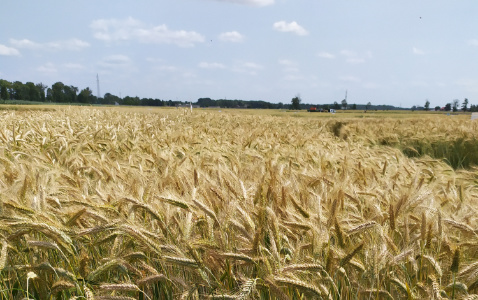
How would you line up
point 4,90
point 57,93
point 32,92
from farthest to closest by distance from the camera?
point 57,93
point 32,92
point 4,90

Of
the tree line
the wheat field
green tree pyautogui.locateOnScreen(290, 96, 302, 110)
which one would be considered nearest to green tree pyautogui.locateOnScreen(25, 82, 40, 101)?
the tree line

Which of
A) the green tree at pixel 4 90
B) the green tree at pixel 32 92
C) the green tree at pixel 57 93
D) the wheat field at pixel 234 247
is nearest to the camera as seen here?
the wheat field at pixel 234 247

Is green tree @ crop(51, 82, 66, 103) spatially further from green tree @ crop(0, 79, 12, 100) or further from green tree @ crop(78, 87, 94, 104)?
green tree @ crop(0, 79, 12, 100)

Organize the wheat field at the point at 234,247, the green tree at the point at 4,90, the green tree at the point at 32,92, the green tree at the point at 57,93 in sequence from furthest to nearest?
1. the green tree at the point at 57,93
2. the green tree at the point at 32,92
3. the green tree at the point at 4,90
4. the wheat field at the point at 234,247

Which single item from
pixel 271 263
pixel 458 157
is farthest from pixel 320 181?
pixel 458 157

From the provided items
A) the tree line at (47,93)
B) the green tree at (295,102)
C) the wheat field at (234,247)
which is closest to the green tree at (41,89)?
the tree line at (47,93)

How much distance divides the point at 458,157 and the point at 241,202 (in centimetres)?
834

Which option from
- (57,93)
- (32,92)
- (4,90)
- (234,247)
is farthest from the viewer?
(57,93)

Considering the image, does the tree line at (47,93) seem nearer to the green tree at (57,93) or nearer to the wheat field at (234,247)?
the green tree at (57,93)

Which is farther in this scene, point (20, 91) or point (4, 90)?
point (20, 91)

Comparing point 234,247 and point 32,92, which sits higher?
point 32,92

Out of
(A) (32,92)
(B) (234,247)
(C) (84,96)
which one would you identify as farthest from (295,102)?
(B) (234,247)

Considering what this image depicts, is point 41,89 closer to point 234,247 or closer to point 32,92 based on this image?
point 32,92

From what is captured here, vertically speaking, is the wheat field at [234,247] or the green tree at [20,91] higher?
the green tree at [20,91]
